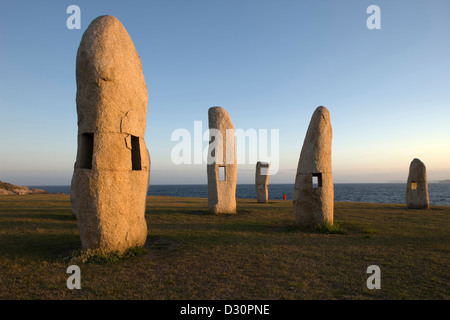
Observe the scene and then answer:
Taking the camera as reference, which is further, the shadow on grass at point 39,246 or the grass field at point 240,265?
the shadow on grass at point 39,246

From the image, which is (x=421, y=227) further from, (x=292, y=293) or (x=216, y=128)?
(x=216, y=128)

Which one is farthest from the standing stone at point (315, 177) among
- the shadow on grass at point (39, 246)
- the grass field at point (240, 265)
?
the shadow on grass at point (39, 246)

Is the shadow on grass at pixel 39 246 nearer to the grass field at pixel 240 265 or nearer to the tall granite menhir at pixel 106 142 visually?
the grass field at pixel 240 265

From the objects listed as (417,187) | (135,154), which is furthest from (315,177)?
(417,187)

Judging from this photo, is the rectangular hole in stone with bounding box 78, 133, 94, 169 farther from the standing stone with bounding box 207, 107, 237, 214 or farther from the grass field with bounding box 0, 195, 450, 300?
the standing stone with bounding box 207, 107, 237, 214

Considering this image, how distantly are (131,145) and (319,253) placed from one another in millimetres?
5545

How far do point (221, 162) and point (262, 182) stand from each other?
8170mm

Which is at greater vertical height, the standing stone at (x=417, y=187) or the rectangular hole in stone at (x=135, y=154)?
the rectangular hole in stone at (x=135, y=154)

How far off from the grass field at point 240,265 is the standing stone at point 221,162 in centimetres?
395

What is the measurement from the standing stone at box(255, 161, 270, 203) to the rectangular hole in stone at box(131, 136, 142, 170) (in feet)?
49.4

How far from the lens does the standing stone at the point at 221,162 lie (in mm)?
13523

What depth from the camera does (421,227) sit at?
32.5 ft

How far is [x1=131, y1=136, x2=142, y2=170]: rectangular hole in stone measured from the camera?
6.83 meters

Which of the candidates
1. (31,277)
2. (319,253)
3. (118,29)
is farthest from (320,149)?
(31,277)
